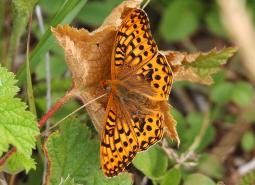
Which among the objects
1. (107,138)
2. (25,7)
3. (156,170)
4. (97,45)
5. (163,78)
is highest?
(25,7)

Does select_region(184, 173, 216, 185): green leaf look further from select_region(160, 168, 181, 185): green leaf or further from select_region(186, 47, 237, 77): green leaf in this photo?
select_region(186, 47, 237, 77): green leaf

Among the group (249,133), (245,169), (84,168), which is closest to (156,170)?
(84,168)

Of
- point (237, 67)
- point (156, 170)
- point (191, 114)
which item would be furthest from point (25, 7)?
point (237, 67)

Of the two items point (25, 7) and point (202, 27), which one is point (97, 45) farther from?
point (202, 27)

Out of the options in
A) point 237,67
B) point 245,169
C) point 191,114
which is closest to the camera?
point 245,169

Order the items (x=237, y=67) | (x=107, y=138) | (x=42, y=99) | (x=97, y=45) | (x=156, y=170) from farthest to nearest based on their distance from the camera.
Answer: (x=237, y=67) → (x=42, y=99) → (x=156, y=170) → (x=97, y=45) → (x=107, y=138)

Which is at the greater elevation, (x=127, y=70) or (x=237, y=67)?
(x=127, y=70)

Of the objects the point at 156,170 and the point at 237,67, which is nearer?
the point at 156,170
